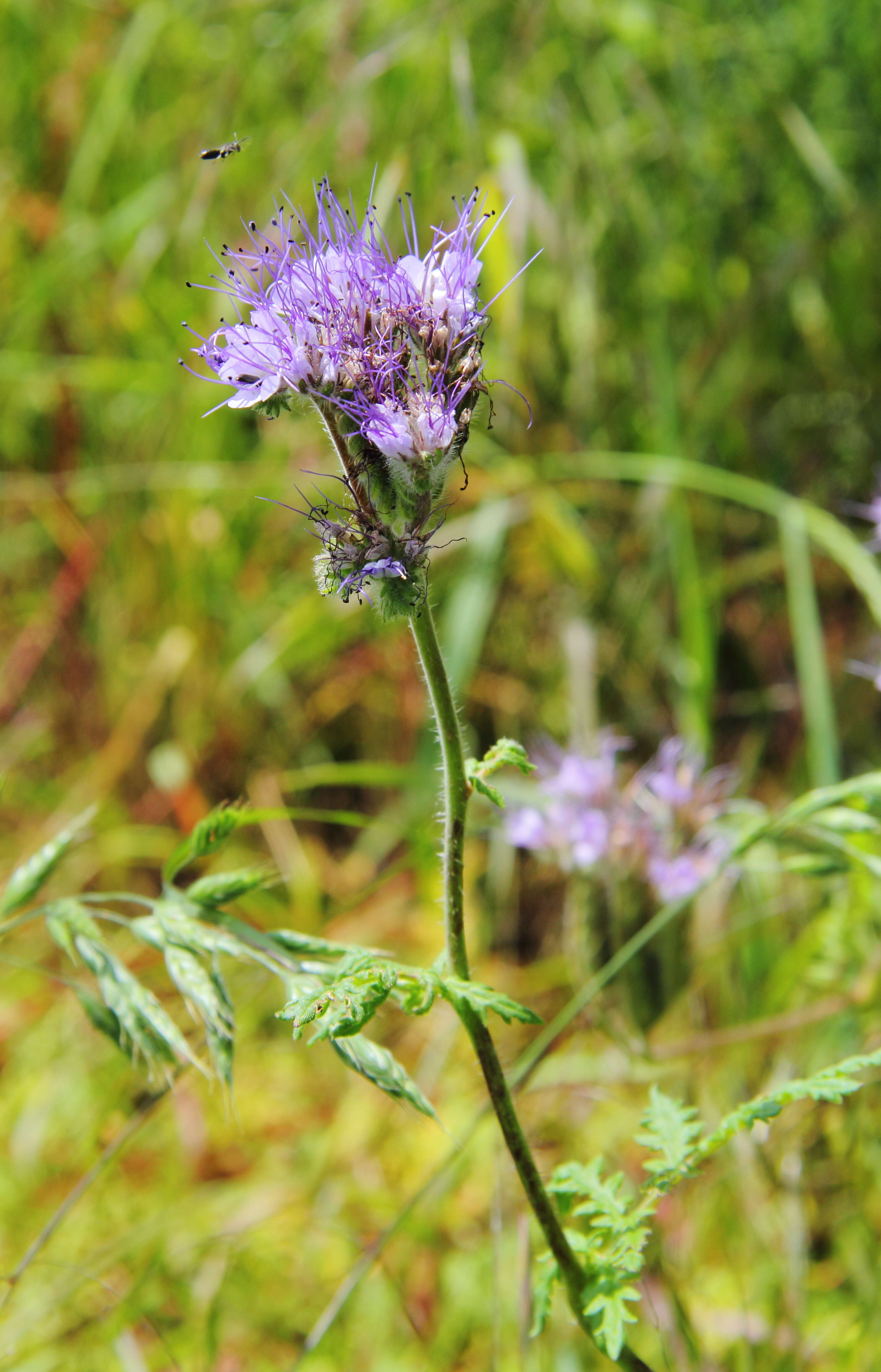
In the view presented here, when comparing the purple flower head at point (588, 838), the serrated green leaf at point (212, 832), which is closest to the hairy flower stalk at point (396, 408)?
the serrated green leaf at point (212, 832)

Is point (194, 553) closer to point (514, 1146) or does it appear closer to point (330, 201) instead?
point (330, 201)

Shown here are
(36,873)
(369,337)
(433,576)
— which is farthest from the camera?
(433,576)

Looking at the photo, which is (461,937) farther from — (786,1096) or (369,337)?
(369,337)

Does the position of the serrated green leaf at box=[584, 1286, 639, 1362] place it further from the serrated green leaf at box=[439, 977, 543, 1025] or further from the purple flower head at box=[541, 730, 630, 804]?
the purple flower head at box=[541, 730, 630, 804]

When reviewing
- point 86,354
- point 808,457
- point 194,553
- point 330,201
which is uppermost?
point 86,354

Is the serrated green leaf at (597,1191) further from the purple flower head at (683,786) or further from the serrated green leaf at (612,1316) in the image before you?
the purple flower head at (683,786)

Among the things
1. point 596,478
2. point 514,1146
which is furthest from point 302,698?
point 514,1146

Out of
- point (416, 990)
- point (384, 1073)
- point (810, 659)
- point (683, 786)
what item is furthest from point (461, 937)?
point (810, 659)
